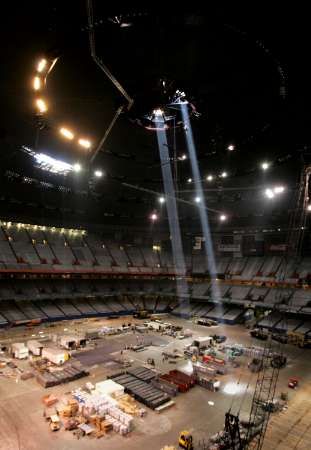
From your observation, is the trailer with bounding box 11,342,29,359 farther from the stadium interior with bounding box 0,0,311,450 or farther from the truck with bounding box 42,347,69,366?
the truck with bounding box 42,347,69,366

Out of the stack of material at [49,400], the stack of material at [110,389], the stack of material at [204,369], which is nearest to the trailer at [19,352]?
the stack of material at [49,400]

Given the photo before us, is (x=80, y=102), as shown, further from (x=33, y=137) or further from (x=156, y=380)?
(x=156, y=380)

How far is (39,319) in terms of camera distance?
42906 millimetres

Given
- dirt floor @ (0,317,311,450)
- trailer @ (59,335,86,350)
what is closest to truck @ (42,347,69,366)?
dirt floor @ (0,317,311,450)

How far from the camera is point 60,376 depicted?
77.4 ft

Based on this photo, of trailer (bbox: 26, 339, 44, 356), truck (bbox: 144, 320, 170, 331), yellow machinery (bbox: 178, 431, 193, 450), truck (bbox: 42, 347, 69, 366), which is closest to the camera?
yellow machinery (bbox: 178, 431, 193, 450)

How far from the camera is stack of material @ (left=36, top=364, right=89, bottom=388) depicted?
22531 mm

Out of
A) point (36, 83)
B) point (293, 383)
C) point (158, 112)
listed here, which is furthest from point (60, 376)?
point (158, 112)

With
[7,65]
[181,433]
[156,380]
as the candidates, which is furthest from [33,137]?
[181,433]

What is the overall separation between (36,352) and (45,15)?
29072 millimetres

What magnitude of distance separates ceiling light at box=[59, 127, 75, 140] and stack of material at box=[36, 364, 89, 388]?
24260 mm

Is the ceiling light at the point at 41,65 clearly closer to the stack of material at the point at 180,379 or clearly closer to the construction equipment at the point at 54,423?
the construction equipment at the point at 54,423

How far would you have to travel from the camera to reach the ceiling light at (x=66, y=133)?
3142 centimetres

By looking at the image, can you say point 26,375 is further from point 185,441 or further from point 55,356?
point 185,441
